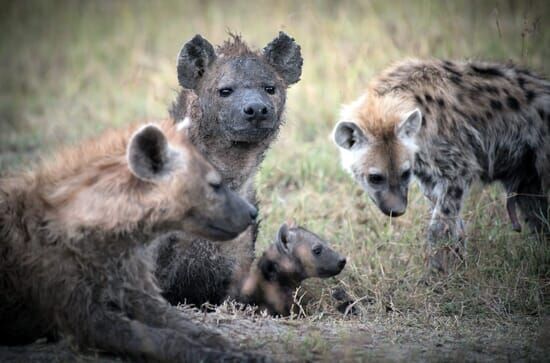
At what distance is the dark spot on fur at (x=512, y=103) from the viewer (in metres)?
5.50

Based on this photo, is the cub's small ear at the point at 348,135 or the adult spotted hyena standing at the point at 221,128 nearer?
the adult spotted hyena standing at the point at 221,128

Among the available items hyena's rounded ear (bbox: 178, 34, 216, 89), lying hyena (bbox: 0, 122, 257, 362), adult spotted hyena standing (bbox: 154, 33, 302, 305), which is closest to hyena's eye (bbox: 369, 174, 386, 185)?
adult spotted hyena standing (bbox: 154, 33, 302, 305)

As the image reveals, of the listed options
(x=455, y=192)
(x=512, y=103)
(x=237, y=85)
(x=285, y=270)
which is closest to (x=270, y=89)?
(x=237, y=85)

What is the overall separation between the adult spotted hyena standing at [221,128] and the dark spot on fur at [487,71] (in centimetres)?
135

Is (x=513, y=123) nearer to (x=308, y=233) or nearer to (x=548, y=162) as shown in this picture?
(x=548, y=162)

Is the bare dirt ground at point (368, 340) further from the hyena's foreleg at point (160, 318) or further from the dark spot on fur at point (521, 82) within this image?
the dark spot on fur at point (521, 82)

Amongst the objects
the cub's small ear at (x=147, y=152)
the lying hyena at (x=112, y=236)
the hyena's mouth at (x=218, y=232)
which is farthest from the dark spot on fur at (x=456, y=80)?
the cub's small ear at (x=147, y=152)

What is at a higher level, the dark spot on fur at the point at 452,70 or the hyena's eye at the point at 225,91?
the dark spot on fur at the point at 452,70

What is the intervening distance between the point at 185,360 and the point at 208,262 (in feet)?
4.68

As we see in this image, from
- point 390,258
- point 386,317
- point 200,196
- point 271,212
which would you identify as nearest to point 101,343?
point 200,196

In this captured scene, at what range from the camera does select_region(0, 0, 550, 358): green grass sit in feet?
16.7

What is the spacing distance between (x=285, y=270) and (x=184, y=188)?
1.63 meters

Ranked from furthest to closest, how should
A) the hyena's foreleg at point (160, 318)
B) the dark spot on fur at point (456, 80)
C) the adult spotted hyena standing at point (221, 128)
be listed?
the dark spot on fur at point (456, 80), the adult spotted hyena standing at point (221, 128), the hyena's foreleg at point (160, 318)

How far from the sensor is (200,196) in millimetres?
3707
